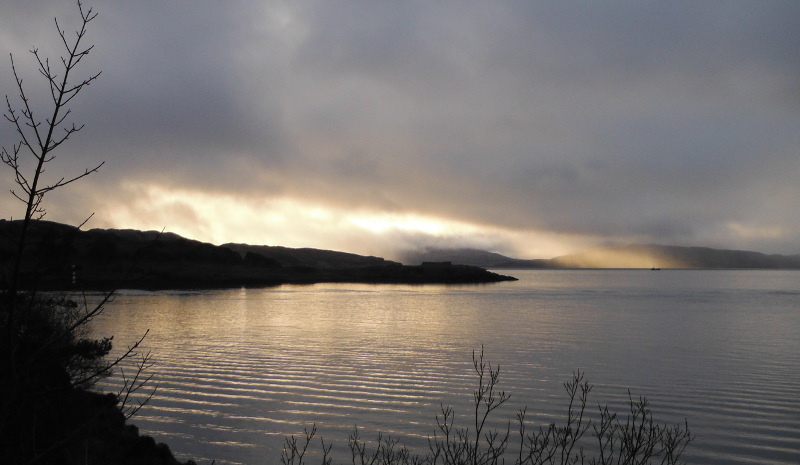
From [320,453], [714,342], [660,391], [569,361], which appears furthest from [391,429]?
[714,342]

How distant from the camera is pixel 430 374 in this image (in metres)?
22.5

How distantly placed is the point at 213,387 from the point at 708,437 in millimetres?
15369

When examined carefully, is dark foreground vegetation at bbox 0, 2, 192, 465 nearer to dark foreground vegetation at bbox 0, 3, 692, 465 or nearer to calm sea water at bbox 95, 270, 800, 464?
dark foreground vegetation at bbox 0, 3, 692, 465

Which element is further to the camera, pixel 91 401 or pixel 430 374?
pixel 430 374

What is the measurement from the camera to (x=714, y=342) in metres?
31.8

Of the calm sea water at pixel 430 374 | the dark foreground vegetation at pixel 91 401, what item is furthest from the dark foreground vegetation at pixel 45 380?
the calm sea water at pixel 430 374

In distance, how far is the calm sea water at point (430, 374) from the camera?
1513 centimetres

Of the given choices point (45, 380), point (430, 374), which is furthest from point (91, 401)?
point (430, 374)

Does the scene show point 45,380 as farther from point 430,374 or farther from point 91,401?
point 430,374

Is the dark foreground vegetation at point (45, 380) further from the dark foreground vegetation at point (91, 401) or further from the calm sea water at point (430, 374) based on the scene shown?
the calm sea water at point (430, 374)

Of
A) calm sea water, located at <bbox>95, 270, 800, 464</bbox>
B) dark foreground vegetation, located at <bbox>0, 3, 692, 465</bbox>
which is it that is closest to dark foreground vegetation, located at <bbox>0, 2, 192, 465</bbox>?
dark foreground vegetation, located at <bbox>0, 3, 692, 465</bbox>

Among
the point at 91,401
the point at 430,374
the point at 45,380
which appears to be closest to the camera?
the point at 45,380

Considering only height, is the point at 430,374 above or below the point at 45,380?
below

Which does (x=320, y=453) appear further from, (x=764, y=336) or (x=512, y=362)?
(x=764, y=336)
